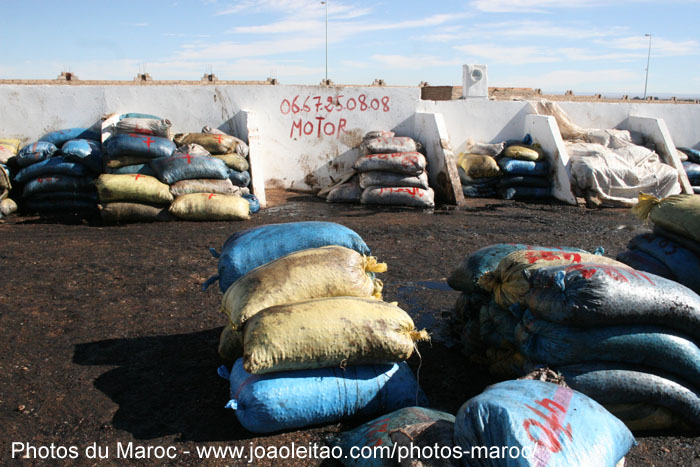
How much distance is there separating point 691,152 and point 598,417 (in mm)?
10806

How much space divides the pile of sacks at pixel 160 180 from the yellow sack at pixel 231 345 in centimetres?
431

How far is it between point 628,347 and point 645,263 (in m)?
1.33

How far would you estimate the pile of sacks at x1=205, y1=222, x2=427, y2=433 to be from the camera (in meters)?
2.81

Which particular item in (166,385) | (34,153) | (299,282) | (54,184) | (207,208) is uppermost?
(34,153)

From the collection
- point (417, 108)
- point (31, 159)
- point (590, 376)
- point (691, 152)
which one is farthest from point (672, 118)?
point (31, 159)

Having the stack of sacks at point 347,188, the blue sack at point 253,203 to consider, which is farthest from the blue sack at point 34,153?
the stack of sacks at point 347,188

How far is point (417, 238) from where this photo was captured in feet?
A: 22.6

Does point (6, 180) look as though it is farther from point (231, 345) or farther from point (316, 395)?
point (316, 395)

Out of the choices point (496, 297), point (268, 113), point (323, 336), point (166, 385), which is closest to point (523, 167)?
point (268, 113)

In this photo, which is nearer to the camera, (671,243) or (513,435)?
(513,435)

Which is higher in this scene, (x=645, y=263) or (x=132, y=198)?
(x=645, y=263)

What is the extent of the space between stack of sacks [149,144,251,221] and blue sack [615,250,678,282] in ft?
16.7

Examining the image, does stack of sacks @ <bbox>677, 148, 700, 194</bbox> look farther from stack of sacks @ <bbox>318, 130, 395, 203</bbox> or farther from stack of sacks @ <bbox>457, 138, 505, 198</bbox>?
stack of sacks @ <bbox>318, 130, 395, 203</bbox>

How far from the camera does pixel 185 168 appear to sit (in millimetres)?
7617
